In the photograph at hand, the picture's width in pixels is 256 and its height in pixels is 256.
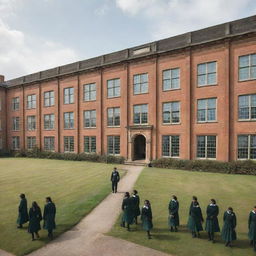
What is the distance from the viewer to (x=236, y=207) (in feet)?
35.4

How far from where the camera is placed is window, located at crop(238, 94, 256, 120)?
20391mm

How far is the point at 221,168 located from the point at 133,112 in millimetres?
12343

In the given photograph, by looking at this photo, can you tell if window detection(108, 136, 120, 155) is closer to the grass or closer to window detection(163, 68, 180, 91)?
the grass

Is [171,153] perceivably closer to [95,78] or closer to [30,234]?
[95,78]

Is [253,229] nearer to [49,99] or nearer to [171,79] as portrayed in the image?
[171,79]

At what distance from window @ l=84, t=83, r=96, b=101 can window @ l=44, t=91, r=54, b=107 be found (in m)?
7.52

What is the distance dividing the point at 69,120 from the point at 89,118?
4.21m

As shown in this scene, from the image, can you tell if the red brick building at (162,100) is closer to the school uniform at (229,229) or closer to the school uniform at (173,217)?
the school uniform at (173,217)

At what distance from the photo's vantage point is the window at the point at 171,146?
2411cm

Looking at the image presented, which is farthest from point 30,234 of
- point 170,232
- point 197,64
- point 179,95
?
point 197,64

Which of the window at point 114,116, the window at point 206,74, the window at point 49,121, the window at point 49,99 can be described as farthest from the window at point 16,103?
the window at point 206,74

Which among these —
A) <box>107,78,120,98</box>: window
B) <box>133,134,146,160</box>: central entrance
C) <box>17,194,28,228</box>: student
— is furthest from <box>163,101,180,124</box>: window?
<box>17,194,28,228</box>: student

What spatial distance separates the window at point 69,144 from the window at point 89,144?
2714mm

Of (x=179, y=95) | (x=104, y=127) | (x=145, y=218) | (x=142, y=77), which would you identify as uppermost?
(x=142, y=77)
